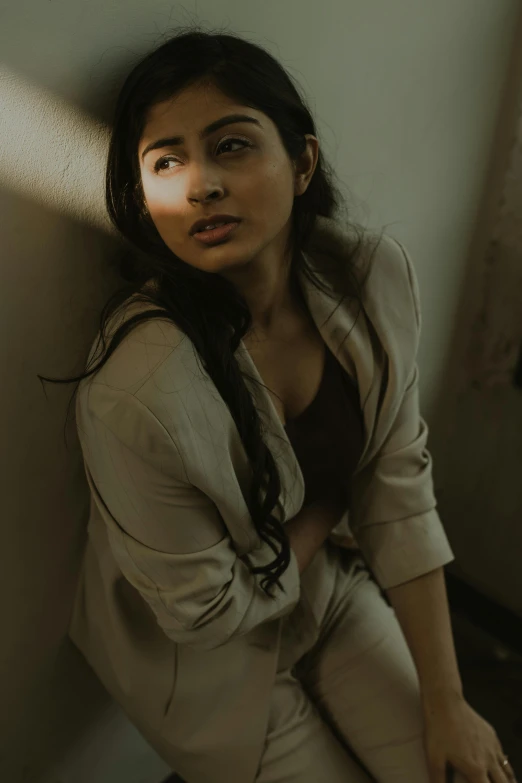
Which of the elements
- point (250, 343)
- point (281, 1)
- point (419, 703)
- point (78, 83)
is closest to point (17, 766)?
point (419, 703)

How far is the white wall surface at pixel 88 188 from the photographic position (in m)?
0.67

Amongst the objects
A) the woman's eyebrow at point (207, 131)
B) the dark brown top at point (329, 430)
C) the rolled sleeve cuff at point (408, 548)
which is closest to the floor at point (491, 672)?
the rolled sleeve cuff at point (408, 548)

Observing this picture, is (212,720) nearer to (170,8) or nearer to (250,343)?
(250,343)

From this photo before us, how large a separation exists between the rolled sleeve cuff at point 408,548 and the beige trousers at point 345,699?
2.9 inches

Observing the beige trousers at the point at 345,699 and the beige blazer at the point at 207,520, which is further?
the beige trousers at the point at 345,699

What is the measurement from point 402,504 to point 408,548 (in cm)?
7

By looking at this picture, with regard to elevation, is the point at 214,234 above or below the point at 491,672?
above

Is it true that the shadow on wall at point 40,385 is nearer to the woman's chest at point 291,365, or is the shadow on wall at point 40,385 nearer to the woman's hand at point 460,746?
the woman's chest at point 291,365

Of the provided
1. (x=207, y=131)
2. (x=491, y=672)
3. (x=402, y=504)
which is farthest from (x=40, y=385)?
(x=491, y=672)

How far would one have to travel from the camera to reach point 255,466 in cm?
78

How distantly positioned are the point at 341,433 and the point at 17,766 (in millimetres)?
666

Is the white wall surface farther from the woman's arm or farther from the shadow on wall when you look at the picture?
the woman's arm

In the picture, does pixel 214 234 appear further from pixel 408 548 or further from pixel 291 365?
pixel 408 548

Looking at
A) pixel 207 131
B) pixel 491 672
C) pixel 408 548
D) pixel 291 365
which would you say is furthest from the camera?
pixel 491 672
